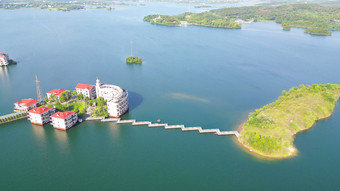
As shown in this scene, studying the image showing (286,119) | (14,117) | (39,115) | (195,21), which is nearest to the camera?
(39,115)

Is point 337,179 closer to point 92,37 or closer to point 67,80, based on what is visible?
point 67,80

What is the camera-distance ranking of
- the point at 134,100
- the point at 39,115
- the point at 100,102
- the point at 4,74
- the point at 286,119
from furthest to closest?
the point at 4,74 < the point at 134,100 < the point at 100,102 < the point at 286,119 < the point at 39,115

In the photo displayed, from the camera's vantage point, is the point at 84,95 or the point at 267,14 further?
the point at 267,14

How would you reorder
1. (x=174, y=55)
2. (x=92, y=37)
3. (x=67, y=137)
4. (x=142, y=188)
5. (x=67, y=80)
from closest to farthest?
(x=142, y=188) → (x=67, y=137) → (x=67, y=80) → (x=174, y=55) → (x=92, y=37)

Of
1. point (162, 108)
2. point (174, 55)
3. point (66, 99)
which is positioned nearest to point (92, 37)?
point (174, 55)

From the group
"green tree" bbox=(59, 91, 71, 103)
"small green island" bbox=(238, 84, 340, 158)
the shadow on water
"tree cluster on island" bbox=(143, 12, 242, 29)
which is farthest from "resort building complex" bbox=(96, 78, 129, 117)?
"tree cluster on island" bbox=(143, 12, 242, 29)

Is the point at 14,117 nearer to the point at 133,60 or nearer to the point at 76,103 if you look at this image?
the point at 76,103

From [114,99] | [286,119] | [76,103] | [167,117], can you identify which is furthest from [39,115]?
[286,119]

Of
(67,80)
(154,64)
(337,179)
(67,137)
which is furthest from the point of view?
(154,64)
